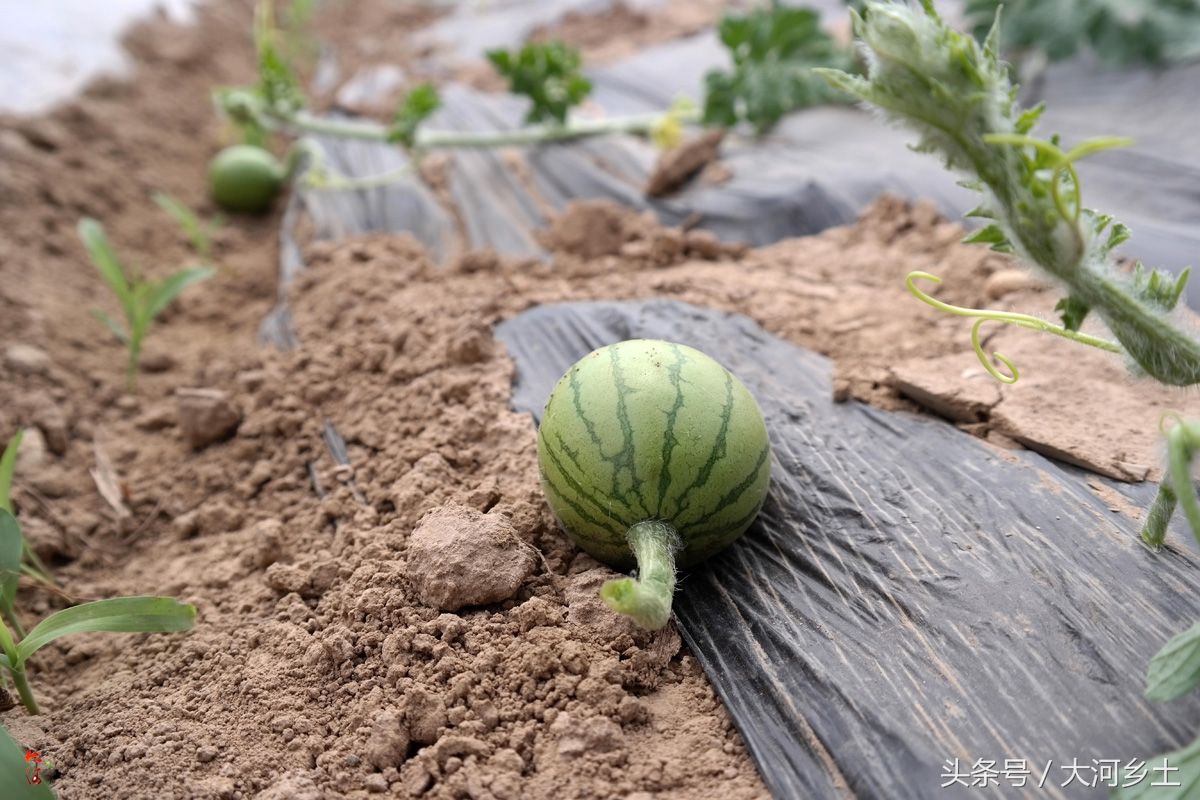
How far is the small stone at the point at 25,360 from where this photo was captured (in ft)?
11.4

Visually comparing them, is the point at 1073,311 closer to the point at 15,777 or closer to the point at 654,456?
the point at 654,456

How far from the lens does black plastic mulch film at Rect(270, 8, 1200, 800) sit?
1.73 metres

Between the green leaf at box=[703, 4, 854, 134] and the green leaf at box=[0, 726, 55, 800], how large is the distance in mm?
4093

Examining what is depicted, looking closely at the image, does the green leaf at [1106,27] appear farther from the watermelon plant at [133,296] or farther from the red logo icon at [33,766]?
the red logo icon at [33,766]

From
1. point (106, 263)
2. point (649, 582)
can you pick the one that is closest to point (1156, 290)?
point (649, 582)

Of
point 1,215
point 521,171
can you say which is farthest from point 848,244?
point 1,215

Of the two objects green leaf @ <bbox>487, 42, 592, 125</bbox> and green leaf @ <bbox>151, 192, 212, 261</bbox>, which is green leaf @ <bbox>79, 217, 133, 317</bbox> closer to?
green leaf @ <bbox>151, 192, 212, 261</bbox>

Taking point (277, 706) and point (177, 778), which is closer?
point (177, 778)

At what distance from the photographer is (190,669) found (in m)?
2.22

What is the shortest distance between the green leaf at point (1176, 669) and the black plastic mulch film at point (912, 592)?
0.41 feet

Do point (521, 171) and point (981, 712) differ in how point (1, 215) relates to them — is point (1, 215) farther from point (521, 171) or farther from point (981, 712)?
point (981, 712)

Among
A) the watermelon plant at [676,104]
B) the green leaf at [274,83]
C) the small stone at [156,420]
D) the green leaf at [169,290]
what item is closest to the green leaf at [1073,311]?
the watermelon plant at [676,104]

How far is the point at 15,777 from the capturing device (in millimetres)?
1665

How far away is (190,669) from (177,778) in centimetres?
39
